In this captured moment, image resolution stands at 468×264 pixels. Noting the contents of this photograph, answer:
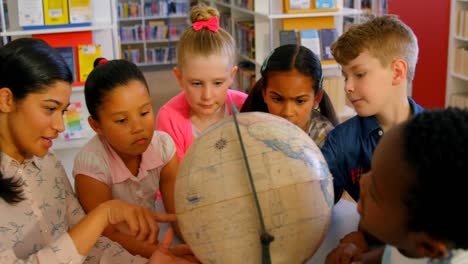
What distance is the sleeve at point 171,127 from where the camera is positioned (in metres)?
2.36

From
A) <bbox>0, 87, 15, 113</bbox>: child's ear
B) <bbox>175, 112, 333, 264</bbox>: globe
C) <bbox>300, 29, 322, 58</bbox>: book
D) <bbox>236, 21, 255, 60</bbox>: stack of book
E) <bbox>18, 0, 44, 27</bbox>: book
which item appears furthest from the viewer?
<bbox>236, 21, 255, 60</bbox>: stack of book

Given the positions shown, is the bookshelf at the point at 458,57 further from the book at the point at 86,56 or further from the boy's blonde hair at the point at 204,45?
the boy's blonde hair at the point at 204,45

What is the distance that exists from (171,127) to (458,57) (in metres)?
4.86

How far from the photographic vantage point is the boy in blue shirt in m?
1.86

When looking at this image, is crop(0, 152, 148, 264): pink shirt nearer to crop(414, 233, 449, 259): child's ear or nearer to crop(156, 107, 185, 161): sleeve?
crop(156, 107, 185, 161): sleeve

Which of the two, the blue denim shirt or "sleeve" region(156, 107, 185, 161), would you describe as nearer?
the blue denim shirt

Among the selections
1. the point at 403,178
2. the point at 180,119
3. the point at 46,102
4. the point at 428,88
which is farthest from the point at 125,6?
the point at 403,178

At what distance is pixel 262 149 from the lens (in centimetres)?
114

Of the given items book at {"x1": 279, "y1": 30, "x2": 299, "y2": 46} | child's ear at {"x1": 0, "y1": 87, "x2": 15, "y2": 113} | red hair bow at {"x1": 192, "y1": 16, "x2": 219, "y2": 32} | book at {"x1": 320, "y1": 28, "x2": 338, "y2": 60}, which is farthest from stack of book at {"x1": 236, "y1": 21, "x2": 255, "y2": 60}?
child's ear at {"x1": 0, "y1": 87, "x2": 15, "y2": 113}

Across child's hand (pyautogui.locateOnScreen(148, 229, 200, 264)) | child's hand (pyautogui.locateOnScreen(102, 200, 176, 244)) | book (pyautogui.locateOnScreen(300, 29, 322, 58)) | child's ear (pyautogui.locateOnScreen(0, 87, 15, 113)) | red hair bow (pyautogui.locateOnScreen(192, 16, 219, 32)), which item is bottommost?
child's hand (pyautogui.locateOnScreen(148, 229, 200, 264))

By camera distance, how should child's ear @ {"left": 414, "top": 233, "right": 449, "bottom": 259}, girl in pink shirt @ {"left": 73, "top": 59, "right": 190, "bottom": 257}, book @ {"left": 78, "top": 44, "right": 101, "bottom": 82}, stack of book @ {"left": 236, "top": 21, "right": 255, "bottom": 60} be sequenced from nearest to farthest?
1. child's ear @ {"left": 414, "top": 233, "right": 449, "bottom": 259}
2. girl in pink shirt @ {"left": 73, "top": 59, "right": 190, "bottom": 257}
3. book @ {"left": 78, "top": 44, "right": 101, "bottom": 82}
4. stack of book @ {"left": 236, "top": 21, "right": 255, "bottom": 60}

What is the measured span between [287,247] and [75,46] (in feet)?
12.4

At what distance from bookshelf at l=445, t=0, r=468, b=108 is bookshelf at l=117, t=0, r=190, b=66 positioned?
20.4 ft

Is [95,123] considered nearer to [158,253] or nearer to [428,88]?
[158,253]
